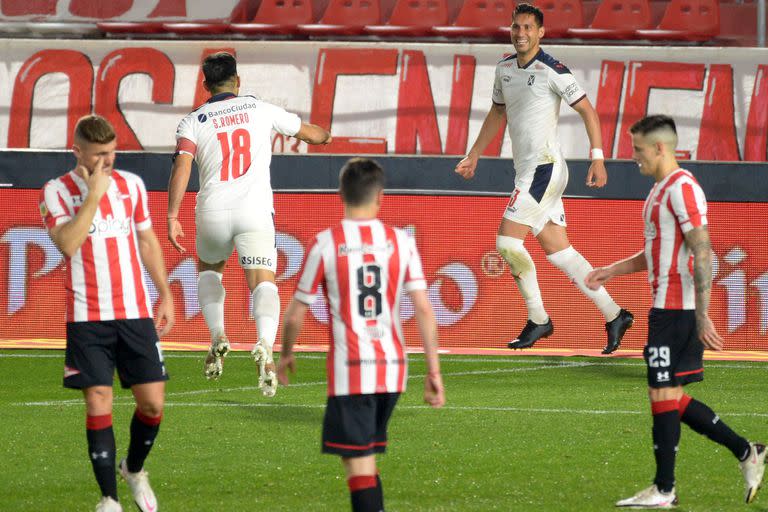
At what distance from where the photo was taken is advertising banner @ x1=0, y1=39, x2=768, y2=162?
18031mm

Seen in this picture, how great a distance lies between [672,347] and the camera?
6.11 meters

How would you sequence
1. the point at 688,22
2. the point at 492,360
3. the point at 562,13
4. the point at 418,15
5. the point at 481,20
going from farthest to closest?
the point at 418,15
the point at 481,20
the point at 562,13
the point at 688,22
the point at 492,360

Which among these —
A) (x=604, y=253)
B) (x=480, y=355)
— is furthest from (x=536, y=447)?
(x=604, y=253)

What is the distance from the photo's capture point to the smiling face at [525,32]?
9.25 metres

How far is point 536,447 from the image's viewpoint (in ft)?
25.7

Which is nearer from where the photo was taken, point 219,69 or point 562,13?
point 219,69

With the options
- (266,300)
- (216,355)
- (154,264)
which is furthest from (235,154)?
(154,264)

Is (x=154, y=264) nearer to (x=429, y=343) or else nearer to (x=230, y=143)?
(x=429, y=343)

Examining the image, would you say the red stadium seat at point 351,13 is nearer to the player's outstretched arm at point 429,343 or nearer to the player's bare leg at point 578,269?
the player's bare leg at point 578,269

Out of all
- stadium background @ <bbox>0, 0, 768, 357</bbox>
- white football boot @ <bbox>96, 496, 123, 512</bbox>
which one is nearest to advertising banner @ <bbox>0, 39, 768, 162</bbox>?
stadium background @ <bbox>0, 0, 768, 357</bbox>

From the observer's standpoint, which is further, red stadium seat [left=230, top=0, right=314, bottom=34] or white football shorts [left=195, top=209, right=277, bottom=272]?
red stadium seat [left=230, top=0, right=314, bottom=34]

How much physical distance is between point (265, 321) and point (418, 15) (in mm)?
11444

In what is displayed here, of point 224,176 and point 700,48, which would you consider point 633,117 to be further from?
point 224,176

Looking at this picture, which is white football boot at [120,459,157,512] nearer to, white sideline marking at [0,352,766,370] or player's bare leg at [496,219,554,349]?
player's bare leg at [496,219,554,349]
